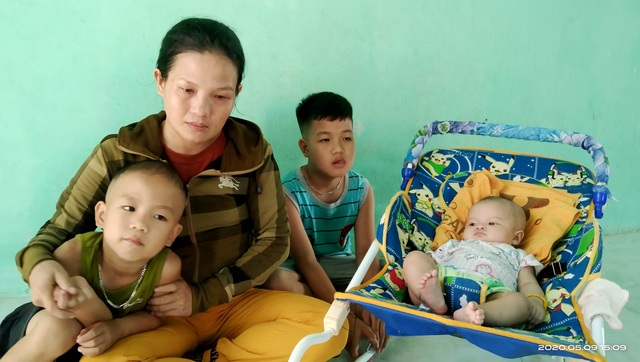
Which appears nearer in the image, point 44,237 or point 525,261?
point 44,237

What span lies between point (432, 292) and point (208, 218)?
66 centimetres

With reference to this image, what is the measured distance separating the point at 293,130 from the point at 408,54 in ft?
1.83

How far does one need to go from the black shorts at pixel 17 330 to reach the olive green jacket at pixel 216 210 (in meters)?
0.16

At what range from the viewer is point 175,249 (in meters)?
1.51

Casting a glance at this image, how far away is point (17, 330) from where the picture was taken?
1268mm

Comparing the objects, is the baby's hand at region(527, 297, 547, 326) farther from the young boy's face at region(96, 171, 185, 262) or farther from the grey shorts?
the young boy's face at region(96, 171, 185, 262)

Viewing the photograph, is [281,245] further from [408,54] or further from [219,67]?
[408,54]

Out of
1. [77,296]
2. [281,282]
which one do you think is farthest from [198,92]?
[281,282]

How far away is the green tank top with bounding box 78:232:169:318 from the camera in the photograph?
1.32 meters

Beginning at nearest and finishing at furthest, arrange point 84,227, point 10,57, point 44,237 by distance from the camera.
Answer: point 44,237 < point 84,227 < point 10,57

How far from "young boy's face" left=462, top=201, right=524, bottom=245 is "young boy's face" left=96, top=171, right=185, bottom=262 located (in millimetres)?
942

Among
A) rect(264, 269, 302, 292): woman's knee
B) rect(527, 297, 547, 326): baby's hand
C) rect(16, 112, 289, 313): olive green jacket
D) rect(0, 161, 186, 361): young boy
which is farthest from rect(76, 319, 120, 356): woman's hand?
rect(527, 297, 547, 326): baby's hand

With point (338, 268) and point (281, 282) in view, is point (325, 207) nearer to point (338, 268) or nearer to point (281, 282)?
point (338, 268)

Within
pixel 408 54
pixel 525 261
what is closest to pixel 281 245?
pixel 525 261
